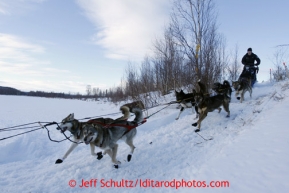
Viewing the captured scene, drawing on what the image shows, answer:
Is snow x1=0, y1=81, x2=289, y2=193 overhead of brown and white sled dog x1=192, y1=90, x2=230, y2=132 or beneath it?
beneath

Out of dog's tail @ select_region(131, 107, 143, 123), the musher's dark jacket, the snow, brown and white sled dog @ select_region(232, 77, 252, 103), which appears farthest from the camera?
the musher's dark jacket

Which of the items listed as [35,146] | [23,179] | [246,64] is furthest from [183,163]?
[246,64]

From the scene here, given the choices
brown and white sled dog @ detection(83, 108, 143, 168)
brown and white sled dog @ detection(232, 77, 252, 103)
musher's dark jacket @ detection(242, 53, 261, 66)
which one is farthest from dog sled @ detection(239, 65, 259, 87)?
brown and white sled dog @ detection(83, 108, 143, 168)

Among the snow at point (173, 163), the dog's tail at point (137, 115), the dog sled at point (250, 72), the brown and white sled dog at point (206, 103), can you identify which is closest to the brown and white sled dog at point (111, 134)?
the dog's tail at point (137, 115)

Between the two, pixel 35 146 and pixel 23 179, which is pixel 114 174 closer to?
pixel 23 179

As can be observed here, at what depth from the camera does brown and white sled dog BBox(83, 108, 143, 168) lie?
428cm

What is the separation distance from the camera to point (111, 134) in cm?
469

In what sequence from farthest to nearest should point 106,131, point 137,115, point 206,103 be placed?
point 206,103
point 137,115
point 106,131

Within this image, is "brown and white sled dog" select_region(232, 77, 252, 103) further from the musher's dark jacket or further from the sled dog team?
the sled dog team

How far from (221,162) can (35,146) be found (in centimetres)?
569

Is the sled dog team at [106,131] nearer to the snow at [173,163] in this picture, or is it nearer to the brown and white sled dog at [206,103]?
the brown and white sled dog at [206,103]

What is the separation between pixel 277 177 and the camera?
8.91ft

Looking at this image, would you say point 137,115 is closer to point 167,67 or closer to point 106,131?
point 106,131

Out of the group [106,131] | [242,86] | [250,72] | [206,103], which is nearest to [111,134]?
[106,131]
